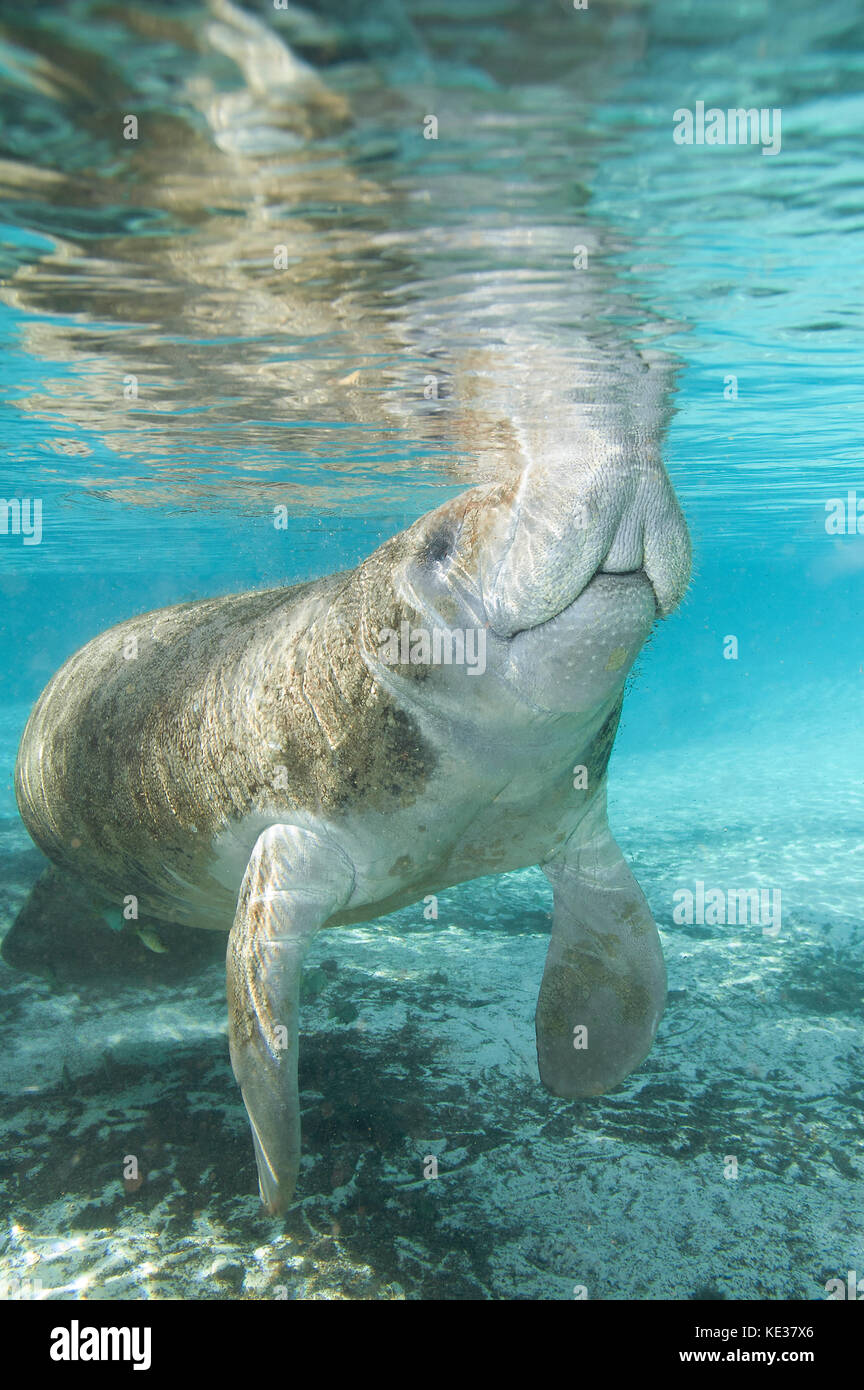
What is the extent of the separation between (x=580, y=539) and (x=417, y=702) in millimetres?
892

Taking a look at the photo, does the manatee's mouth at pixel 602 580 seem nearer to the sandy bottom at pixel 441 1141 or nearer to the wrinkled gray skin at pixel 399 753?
the wrinkled gray skin at pixel 399 753

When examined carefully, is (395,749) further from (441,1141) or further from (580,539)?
(441,1141)

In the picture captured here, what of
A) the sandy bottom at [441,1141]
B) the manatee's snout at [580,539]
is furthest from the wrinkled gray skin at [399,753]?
the sandy bottom at [441,1141]

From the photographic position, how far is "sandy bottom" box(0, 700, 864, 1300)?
362cm

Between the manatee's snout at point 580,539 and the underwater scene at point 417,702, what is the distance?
2cm

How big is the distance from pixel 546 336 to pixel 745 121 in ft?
9.33

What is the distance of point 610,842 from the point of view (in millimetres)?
4410

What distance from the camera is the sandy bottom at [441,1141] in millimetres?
3617

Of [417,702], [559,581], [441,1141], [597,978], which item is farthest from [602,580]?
[441,1141]

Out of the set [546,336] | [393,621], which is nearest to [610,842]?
[393,621]

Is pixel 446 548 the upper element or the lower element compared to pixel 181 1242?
upper

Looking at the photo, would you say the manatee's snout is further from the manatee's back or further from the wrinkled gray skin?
the manatee's back
